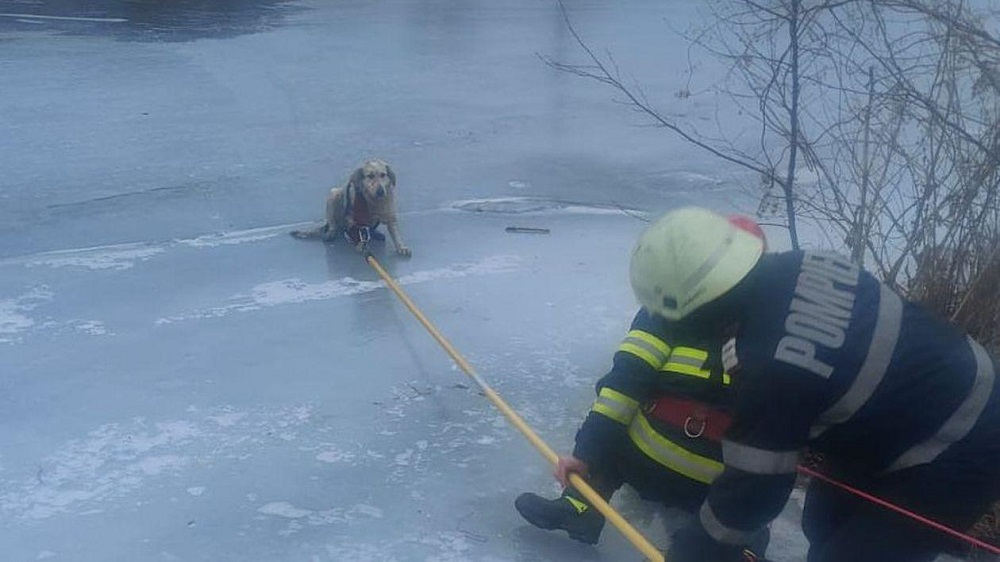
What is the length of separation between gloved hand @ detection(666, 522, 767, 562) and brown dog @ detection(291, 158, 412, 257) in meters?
3.82

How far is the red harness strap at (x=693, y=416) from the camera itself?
3.17 m

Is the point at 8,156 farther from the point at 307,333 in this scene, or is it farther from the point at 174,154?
the point at 307,333

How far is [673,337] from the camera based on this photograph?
3109mm

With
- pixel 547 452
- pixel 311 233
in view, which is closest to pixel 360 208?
pixel 311 233

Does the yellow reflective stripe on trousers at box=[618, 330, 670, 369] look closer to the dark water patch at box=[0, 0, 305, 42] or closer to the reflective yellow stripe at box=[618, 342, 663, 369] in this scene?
the reflective yellow stripe at box=[618, 342, 663, 369]

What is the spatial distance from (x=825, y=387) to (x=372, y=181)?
14.3ft

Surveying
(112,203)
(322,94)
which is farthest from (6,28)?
(112,203)

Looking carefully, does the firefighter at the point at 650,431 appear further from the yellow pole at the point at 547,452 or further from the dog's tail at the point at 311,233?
the dog's tail at the point at 311,233

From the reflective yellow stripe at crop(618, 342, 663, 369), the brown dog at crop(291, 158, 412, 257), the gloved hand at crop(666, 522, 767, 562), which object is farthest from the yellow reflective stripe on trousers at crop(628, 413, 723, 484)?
the brown dog at crop(291, 158, 412, 257)

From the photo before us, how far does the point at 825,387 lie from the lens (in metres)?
2.26

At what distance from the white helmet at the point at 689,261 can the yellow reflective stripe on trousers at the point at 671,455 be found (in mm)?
855

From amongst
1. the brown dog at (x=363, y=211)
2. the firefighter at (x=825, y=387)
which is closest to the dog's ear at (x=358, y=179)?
the brown dog at (x=363, y=211)

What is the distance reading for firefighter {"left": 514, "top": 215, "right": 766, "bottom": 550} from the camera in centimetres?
316

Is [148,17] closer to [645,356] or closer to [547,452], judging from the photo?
[547,452]
